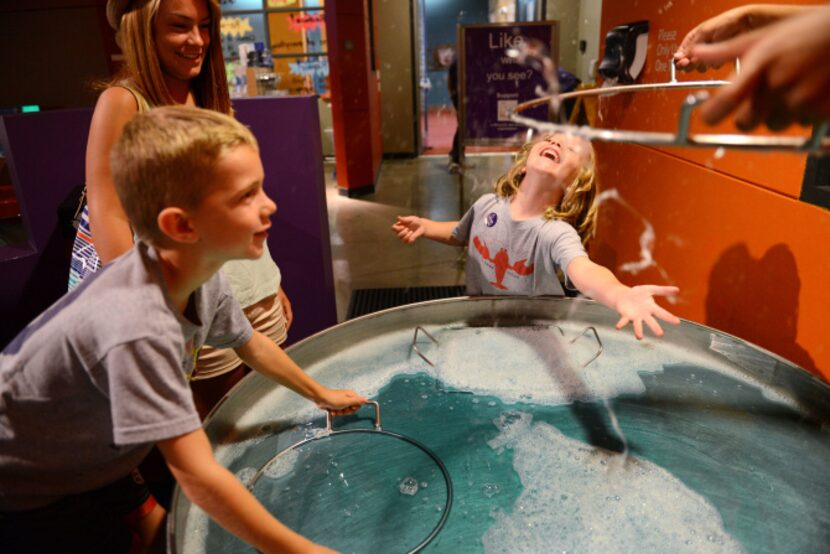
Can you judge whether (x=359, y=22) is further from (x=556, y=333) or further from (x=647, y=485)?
(x=647, y=485)

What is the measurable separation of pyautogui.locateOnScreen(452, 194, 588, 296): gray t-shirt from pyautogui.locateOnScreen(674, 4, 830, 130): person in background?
106cm

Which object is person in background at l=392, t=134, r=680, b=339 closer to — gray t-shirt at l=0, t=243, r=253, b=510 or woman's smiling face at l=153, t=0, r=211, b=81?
woman's smiling face at l=153, t=0, r=211, b=81

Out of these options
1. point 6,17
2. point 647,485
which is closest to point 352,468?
point 647,485

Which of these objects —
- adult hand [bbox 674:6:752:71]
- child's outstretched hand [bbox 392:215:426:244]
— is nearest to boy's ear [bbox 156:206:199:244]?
adult hand [bbox 674:6:752:71]

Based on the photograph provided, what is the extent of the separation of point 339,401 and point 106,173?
0.70 meters

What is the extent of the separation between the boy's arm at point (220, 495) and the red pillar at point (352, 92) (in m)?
5.38

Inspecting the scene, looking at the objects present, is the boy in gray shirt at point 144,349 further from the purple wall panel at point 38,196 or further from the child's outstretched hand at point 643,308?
the purple wall panel at point 38,196

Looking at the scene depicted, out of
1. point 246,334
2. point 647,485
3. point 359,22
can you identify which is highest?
point 359,22

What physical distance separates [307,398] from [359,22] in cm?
526

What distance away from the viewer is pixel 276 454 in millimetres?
1166

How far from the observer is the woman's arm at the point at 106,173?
1.16 m

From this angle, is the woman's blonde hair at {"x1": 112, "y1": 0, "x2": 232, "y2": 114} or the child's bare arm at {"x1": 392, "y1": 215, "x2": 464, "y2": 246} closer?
the woman's blonde hair at {"x1": 112, "y1": 0, "x2": 232, "y2": 114}

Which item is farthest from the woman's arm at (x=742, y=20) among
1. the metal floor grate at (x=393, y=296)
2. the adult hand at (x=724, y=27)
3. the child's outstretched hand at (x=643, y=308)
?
the metal floor grate at (x=393, y=296)

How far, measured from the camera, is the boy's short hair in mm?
765
